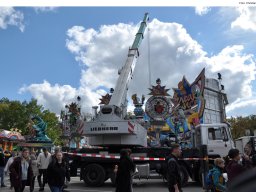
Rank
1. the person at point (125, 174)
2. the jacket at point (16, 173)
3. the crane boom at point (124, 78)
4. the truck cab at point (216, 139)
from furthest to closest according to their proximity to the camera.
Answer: the crane boom at point (124, 78), the truck cab at point (216, 139), the jacket at point (16, 173), the person at point (125, 174)

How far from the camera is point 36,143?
108 ft

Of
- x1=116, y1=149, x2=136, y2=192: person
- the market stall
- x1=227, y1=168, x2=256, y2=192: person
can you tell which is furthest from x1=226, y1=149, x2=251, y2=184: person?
the market stall

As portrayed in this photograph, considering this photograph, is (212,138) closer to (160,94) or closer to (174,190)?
(174,190)

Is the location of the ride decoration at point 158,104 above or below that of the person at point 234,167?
above

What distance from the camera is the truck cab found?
51.3ft

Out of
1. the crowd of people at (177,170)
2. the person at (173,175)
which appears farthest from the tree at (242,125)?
the person at (173,175)

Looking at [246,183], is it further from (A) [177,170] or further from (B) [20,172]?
(B) [20,172]

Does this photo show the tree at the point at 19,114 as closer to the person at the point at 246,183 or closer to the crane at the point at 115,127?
the crane at the point at 115,127

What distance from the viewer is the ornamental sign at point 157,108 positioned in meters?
29.8

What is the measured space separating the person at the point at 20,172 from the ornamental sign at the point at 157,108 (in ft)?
63.9

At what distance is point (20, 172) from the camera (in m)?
10.2

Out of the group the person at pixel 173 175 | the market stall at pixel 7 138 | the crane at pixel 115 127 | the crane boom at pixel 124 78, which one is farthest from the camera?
the market stall at pixel 7 138

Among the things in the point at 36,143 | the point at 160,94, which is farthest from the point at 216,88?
the point at 36,143

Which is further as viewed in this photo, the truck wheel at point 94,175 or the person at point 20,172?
the truck wheel at point 94,175
